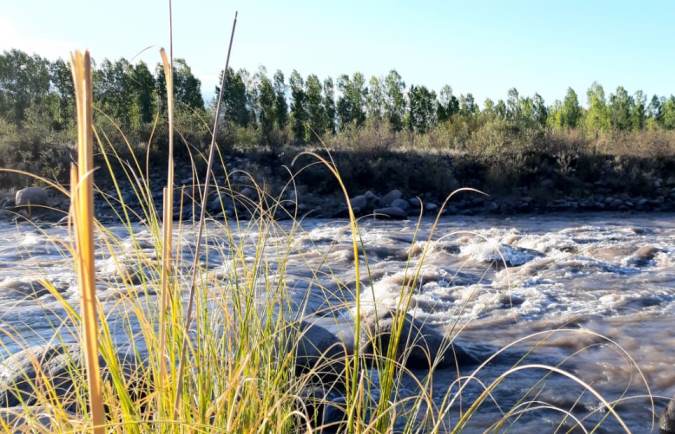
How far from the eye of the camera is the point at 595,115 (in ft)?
88.1

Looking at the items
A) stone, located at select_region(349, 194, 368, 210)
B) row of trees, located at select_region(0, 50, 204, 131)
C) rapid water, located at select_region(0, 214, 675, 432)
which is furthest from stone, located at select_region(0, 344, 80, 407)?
row of trees, located at select_region(0, 50, 204, 131)

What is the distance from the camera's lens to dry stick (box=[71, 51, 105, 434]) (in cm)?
49

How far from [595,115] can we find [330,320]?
86.1 feet

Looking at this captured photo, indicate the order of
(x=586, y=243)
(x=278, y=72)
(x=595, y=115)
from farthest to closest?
(x=595, y=115)
(x=278, y=72)
(x=586, y=243)

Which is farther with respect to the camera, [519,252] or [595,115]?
[595,115]

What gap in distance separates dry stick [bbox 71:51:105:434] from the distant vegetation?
458cm

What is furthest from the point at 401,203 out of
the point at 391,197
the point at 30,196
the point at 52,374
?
the point at 52,374

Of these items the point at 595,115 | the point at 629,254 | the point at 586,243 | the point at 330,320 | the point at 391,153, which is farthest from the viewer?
the point at 595,115

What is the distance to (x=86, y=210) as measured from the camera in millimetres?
507

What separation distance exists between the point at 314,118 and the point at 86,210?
844 inches

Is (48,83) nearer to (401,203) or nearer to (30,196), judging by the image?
(30,196)

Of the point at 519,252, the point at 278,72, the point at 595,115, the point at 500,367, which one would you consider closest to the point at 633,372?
the point at 500,367

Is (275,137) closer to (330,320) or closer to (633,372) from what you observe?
(330,320)

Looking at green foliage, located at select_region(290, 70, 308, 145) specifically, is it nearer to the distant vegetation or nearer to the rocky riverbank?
the distant vegetation
